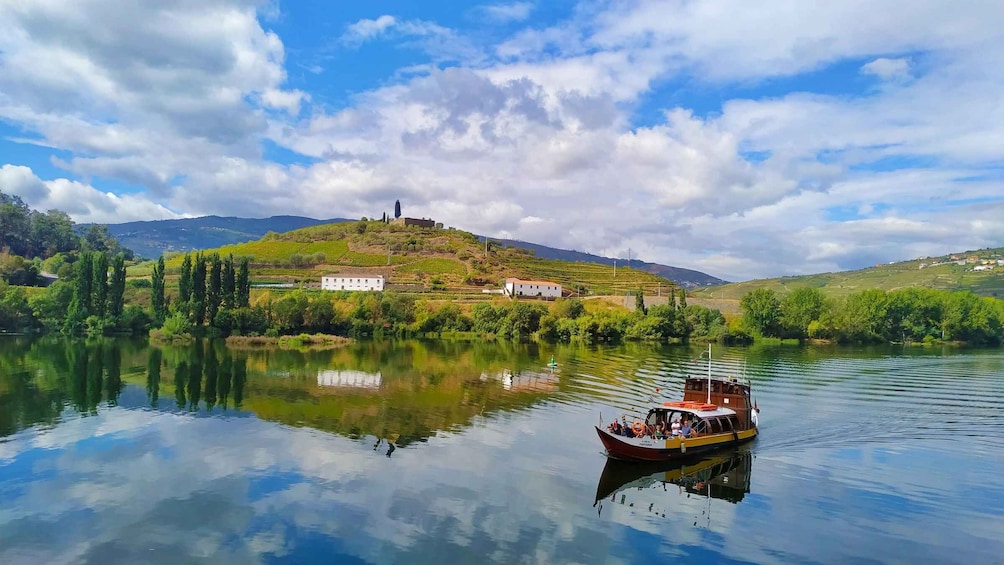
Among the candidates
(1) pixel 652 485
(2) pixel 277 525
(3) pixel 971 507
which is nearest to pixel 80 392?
(2) pixel 277 525

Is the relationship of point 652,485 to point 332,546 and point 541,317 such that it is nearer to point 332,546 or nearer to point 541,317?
point 332,546

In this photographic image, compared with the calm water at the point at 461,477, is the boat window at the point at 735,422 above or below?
above

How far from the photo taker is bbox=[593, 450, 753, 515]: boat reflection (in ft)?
86.8

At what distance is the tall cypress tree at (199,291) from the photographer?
100 m

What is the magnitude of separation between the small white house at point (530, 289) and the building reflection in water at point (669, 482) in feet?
A: 369

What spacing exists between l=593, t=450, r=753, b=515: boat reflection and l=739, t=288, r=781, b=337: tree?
9622cm

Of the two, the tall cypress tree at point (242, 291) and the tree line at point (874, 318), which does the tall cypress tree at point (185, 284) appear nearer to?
the tall cypress tree at point (242, 291)

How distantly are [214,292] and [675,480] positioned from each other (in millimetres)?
91928

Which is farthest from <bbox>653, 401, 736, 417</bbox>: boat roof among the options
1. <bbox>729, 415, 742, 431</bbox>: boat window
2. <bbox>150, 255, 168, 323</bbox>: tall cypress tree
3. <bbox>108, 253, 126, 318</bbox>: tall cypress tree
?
<bbox>108, 253, 126, 318</bbox>: tall cypress tree

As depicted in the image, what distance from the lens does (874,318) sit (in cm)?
12294

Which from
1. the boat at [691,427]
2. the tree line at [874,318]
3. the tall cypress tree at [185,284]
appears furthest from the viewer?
the tree line at [874,318]

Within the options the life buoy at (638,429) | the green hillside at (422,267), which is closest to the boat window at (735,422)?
the life buoy at (638,429)

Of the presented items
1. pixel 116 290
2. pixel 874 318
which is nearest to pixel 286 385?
pixel 116 290

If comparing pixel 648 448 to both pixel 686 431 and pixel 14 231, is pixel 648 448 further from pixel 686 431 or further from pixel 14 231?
pixel 14 231
